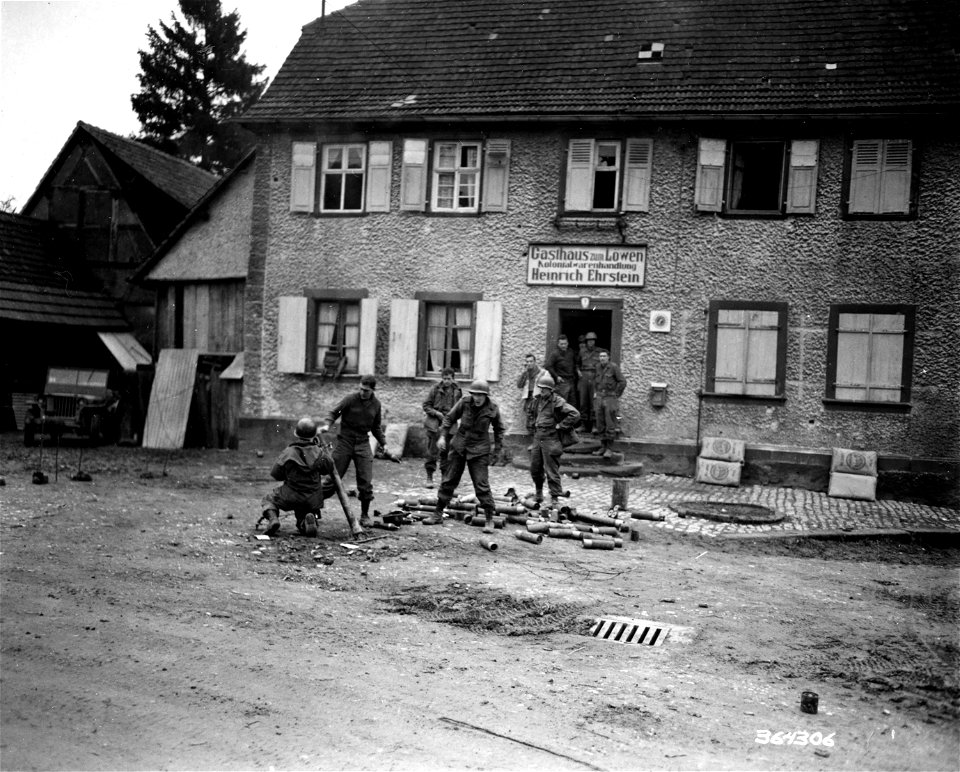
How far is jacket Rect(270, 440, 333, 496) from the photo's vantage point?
9828 mm

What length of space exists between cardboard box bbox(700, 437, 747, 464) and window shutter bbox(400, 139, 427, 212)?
23.2ft

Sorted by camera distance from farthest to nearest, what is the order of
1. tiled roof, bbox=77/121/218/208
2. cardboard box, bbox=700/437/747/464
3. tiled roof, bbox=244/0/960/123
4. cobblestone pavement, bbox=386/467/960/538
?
tiled roof, bbox=77/121/218/208 < tiled roof, bbox=244/0/960/123 < cardboard box, bbox=700/437/747/464 < cobblestone pavement, bbox=386/467/960/538

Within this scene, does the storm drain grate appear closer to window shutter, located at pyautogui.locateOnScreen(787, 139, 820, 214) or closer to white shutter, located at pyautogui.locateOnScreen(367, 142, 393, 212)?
window shutter, located at pyautogui.locateOnScreen(787, 139, 820, 214)

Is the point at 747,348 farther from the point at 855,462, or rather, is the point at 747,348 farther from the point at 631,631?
the point at 631,631

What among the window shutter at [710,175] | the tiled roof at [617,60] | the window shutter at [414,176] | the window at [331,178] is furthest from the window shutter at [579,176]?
the window at [331,178]

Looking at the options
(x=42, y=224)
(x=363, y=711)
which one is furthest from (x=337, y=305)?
(x=363, y=711)

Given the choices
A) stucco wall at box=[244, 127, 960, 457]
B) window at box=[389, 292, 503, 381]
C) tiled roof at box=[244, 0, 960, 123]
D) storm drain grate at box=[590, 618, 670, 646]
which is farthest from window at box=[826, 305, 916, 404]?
storm drain grate at box=[590, 618, 670, 646]

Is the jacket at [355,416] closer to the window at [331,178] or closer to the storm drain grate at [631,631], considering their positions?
the storm drain grate at [631,631]

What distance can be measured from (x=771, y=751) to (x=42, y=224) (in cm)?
2494

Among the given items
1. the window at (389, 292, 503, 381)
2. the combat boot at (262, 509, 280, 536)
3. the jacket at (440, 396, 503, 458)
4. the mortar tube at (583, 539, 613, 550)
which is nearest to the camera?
the combat boot at (262, 509, 280, 536)

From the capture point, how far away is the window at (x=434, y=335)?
17828 mm

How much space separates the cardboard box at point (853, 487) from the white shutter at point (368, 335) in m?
8.85

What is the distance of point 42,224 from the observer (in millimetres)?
24875

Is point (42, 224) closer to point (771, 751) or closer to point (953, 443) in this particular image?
point (953, 443)
